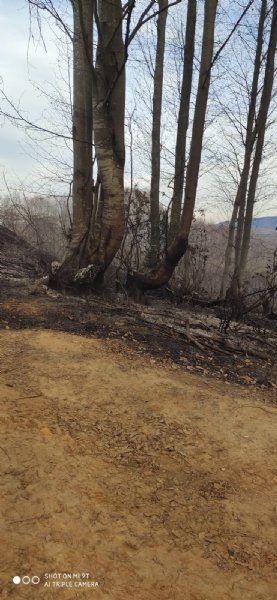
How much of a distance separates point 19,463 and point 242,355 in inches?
124

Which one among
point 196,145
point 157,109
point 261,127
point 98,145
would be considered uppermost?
point 157,109

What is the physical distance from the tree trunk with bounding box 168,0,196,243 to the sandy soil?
556cm

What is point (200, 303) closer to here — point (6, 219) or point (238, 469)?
point (238, 469)

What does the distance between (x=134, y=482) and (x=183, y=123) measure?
9.04 meters

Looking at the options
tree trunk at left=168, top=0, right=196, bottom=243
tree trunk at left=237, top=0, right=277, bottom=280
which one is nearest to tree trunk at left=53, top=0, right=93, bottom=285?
tree trunk at left=168, top=0, right=196, bottom=243

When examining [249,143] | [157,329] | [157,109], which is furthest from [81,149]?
[249,143]

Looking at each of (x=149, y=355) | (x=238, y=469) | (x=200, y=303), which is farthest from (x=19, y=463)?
(x=200, y=303)

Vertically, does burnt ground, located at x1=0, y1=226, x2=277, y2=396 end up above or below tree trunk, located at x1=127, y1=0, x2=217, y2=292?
below

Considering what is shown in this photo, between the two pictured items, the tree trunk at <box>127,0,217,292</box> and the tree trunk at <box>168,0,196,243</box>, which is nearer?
the tree trunk at <box>127,0,217,292</box>

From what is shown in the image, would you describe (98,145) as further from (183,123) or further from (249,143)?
(249,143)

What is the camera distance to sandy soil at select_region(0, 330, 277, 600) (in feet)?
6.10

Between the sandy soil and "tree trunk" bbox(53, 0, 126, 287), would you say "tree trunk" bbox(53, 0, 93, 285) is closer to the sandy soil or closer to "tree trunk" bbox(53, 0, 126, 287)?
"tree trunk" bbox(53, 0, 126, 287)

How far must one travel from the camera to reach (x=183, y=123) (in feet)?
31.7

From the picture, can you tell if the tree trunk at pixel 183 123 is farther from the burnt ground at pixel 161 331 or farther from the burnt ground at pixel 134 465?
the burnt ground at pixel 134 465
